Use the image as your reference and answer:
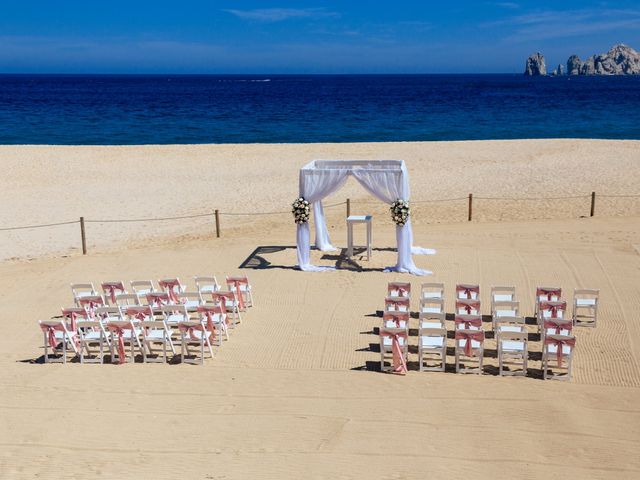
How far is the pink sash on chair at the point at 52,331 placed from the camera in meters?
11.2

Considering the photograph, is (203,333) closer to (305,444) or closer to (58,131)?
(305,444)

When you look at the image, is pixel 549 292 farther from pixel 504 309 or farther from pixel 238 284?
pixel 238 284

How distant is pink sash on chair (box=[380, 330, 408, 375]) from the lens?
1044 centimetres

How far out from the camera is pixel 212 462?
7.94m

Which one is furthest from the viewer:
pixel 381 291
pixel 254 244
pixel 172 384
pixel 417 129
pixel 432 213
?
pixel 417 129

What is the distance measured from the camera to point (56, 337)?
11.5 metres

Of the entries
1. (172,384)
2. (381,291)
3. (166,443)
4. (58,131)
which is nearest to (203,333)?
(172,384)

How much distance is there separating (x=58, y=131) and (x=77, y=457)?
49.2m

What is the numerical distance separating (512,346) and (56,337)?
7.15m

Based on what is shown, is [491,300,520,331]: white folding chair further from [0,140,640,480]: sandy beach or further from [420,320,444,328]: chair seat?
[420,320,444,328]: chair seat

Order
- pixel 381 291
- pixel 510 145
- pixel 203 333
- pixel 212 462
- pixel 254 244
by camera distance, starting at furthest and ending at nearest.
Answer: pixel 510 145, pixel 254 244, pixel 381 291, pixel 203 333, pixel 212 462

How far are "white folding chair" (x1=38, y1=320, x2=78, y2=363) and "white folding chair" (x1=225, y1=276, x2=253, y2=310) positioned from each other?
3.06 metres

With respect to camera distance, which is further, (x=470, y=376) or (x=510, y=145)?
(x=510, y=145)

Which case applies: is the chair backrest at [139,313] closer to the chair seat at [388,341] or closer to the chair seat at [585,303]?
the chair seat at [388,341]
